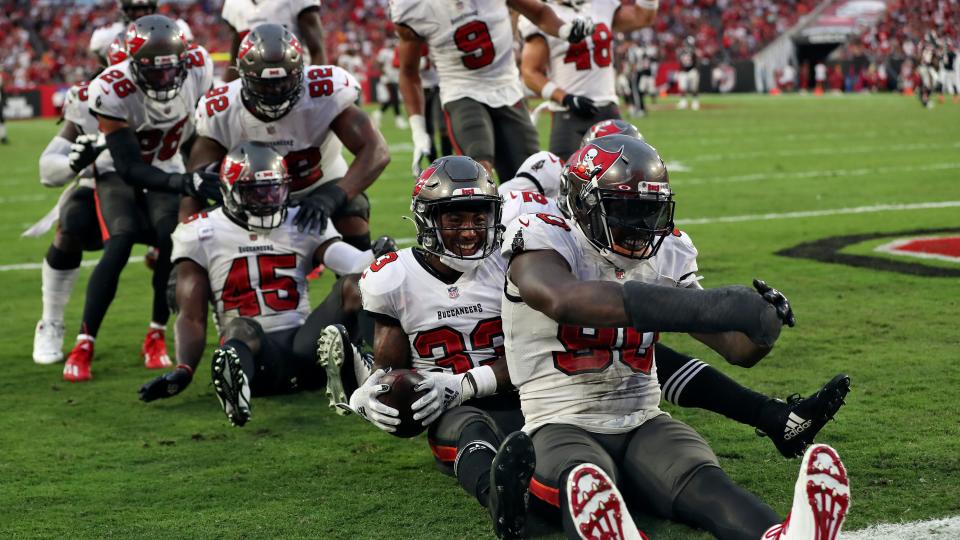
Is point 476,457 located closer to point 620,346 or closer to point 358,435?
point 620,346

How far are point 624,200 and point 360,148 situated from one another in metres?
3.13

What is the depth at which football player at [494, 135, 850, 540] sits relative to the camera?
2975mm

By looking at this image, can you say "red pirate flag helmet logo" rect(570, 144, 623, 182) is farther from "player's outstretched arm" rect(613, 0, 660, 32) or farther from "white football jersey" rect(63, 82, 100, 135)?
"player's outstretched arm" rect(613, 0, 660, 32)

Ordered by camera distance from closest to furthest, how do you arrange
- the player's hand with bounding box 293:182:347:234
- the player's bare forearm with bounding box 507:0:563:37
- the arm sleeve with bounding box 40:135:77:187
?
the player's hand with bounding box 293:182:347:234
the arm sleeve with bounding box 40:135:77:187
the player's bare forearm with bounding box 507:0:563:37

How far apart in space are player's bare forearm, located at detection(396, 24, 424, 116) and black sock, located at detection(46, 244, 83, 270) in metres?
2.14

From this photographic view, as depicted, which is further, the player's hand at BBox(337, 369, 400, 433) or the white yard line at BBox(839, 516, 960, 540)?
the player's hand at BBox(337, 369, 400, 433)

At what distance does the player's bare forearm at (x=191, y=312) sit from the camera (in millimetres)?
5344

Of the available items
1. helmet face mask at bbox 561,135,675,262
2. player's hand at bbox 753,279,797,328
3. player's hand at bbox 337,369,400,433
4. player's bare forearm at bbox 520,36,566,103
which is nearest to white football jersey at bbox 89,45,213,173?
player's bare forearm at bbox 520,36,566,103

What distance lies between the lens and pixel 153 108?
260 inches

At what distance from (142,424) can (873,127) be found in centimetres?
1617

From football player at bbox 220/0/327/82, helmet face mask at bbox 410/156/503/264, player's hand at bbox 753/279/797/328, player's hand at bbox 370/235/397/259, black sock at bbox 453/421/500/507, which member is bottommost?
black sock at bbox 453/421/500/507

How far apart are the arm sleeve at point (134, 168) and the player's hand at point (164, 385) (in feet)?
4.69

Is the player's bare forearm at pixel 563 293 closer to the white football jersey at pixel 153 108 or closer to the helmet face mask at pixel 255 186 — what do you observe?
the helmet face mask at pixel 255 186

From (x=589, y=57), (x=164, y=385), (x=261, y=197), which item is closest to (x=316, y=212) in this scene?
(x=261, y=197)
